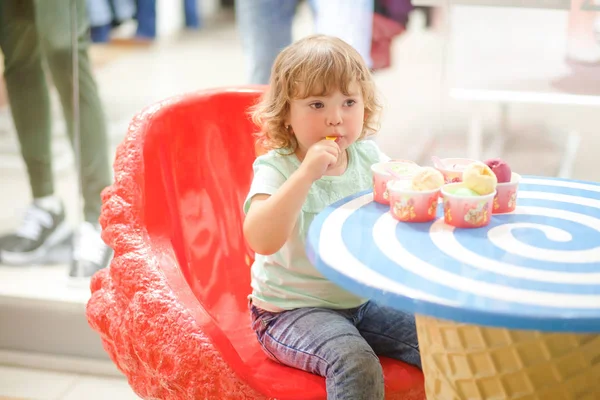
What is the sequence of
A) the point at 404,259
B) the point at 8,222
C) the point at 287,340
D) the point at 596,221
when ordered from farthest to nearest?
the point at 8,222, the point at 287,340, the point at 596,221, the point at 404,259

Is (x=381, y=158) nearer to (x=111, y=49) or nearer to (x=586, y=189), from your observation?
(x=586, y=189)

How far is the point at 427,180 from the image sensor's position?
4.59 ft

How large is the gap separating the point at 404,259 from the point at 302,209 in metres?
0.41

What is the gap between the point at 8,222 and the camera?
285 centimetres

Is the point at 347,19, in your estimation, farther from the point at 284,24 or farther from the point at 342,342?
the point at 342,342

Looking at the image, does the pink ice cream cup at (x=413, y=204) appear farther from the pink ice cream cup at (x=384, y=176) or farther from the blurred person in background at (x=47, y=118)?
the blurred person in background at (x=47, y=118)

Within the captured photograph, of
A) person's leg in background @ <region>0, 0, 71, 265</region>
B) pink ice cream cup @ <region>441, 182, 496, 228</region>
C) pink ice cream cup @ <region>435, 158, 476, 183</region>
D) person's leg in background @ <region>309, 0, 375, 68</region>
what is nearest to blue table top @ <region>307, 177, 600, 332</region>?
pink ice cream cup @ <region>441, 182, 496, 228</region>

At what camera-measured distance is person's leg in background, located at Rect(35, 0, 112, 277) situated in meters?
2.48

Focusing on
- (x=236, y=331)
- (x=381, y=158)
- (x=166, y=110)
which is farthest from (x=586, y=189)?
(x=166, y=110)

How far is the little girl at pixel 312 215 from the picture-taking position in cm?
142

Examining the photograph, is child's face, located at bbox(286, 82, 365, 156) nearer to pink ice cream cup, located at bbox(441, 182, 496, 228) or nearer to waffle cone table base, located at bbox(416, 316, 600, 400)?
pink ice cream cup, located at bbox(441, 182, 496, 228)

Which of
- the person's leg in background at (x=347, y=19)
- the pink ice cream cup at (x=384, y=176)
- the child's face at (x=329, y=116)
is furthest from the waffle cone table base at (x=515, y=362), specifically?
the person's leg in background at (x=347, y=19)

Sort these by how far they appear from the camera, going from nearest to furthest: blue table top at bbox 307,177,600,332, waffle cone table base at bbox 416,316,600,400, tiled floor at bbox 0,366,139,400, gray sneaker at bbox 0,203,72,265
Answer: blue table top at bbox 307,177,600,332 → waffle cone table base at bbox 416,316,600,400 → tiled floor at bbox 0,366,139,400 → gray sneaker at bbox 0,203,72,265

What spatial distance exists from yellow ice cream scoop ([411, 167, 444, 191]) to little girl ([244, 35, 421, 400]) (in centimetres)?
15
